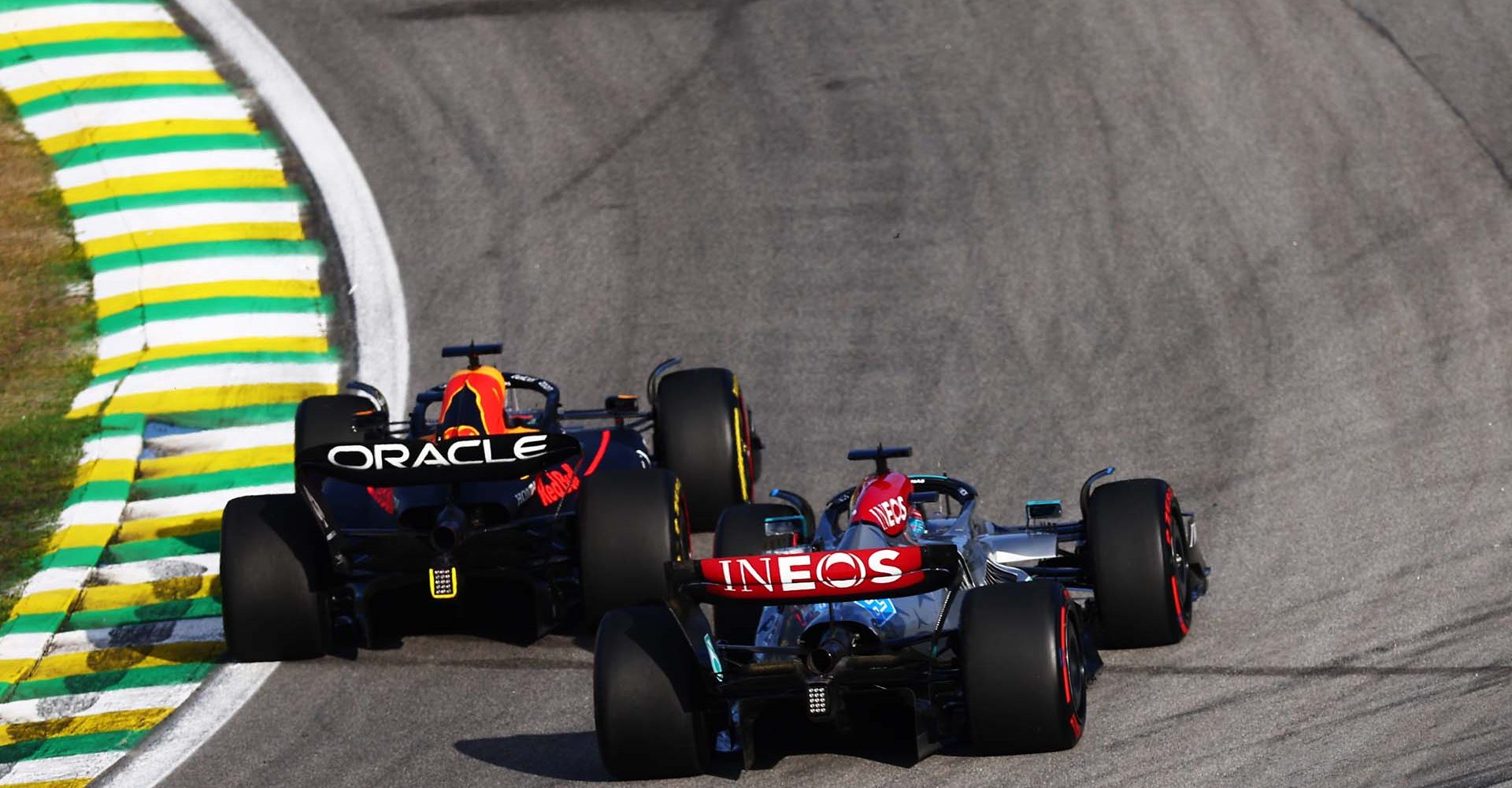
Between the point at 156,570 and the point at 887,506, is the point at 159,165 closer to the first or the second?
the point at 156,570

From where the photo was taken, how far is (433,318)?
19.3 meters

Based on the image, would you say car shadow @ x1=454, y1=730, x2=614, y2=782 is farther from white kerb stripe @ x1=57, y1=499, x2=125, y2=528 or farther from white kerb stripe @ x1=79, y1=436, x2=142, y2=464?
white kerb stripe @ x1=79, y1=436, x2=142, y2=464

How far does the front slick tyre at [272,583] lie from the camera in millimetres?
13039

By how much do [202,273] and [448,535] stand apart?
7.71m

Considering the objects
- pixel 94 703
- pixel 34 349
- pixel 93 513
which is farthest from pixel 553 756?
pixel 34 349

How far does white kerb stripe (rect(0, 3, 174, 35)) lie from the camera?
78.6ft

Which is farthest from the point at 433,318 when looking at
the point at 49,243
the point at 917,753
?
the point at 917,753

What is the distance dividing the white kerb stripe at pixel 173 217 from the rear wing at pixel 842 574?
463 inches

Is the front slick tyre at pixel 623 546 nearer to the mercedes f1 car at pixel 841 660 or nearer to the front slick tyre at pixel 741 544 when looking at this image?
the front slick tyre at pixel 741 544

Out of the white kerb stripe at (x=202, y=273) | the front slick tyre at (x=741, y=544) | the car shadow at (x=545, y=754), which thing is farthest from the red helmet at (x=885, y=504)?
the white kerb stripe at (x=202, y=273)

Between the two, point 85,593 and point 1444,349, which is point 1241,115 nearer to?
point 1444,349

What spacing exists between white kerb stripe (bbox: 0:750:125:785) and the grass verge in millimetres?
2477

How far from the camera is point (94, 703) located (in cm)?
1301

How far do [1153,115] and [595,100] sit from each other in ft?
19.6
